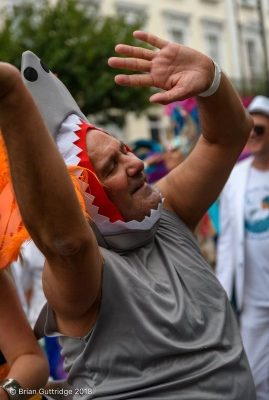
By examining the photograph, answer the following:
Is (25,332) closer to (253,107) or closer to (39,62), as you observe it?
(39,62)

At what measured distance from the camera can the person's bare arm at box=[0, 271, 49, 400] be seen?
2125mm

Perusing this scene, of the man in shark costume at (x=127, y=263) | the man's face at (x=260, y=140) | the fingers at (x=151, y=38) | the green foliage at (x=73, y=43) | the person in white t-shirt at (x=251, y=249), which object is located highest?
the fingers at (x=151, y=38)

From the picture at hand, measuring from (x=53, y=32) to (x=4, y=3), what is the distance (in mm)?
3833

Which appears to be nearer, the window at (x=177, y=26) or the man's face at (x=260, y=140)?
the man's face at (x=260, y=140)

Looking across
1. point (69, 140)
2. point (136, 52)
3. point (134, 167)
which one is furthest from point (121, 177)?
point (136, 52)

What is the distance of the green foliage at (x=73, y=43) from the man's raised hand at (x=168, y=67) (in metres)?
14.9

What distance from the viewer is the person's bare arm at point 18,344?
6.97 feet

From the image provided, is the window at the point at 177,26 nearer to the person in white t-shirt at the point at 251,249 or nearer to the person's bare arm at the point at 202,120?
the person in white t-shirt at the point at 251,249

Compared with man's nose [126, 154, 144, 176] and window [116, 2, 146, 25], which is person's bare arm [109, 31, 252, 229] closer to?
man's nose [126, 154, 144, 176]

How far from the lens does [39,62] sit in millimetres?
2080

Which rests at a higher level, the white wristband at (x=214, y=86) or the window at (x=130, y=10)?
the white wristband at (x=214, y=86)

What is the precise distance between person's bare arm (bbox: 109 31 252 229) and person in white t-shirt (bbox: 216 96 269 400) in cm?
181

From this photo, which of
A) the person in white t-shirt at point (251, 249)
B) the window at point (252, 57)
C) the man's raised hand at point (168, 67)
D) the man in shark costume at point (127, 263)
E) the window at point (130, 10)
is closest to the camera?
the man in shark costume at point (127, 263)

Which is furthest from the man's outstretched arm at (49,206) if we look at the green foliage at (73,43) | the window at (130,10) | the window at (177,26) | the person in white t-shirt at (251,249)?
the window at (177,26)
